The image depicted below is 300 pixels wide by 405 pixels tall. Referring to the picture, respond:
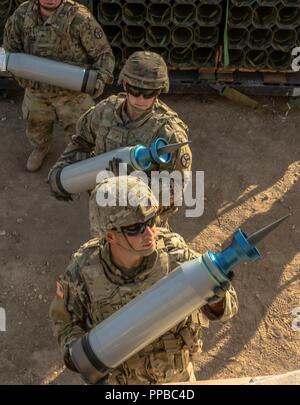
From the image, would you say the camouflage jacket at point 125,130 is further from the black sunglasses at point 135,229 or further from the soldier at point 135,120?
the black sunglasses at point 135,229

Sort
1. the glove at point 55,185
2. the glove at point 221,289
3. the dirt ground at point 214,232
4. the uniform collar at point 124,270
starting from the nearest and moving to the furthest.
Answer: the glove at point 221,289
the uniform collar at point 124,270
the glove at point 55,185
the dirt ground at point 214,232

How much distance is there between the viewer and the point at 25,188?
6281 mm

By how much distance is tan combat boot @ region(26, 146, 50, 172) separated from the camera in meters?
6.40

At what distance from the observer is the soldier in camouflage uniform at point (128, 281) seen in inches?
116

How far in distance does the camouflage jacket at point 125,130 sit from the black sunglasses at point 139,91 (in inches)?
8.2

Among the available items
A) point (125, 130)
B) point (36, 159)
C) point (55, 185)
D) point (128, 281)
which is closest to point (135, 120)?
point (125, 130)

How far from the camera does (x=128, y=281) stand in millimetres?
3197

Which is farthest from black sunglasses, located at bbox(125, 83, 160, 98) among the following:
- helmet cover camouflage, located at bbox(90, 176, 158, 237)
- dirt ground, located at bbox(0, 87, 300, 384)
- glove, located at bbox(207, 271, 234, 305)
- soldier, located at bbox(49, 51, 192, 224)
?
dirt ground, located at bbox(0, 87, 300, 384)

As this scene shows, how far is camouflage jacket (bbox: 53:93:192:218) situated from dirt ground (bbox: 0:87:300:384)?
5.07 ft

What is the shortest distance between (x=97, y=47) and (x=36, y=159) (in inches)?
62.2

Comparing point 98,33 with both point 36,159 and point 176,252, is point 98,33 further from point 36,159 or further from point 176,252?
point 176,252

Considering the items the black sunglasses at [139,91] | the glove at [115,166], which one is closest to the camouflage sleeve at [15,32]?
the black sunglasses at [139,91]
